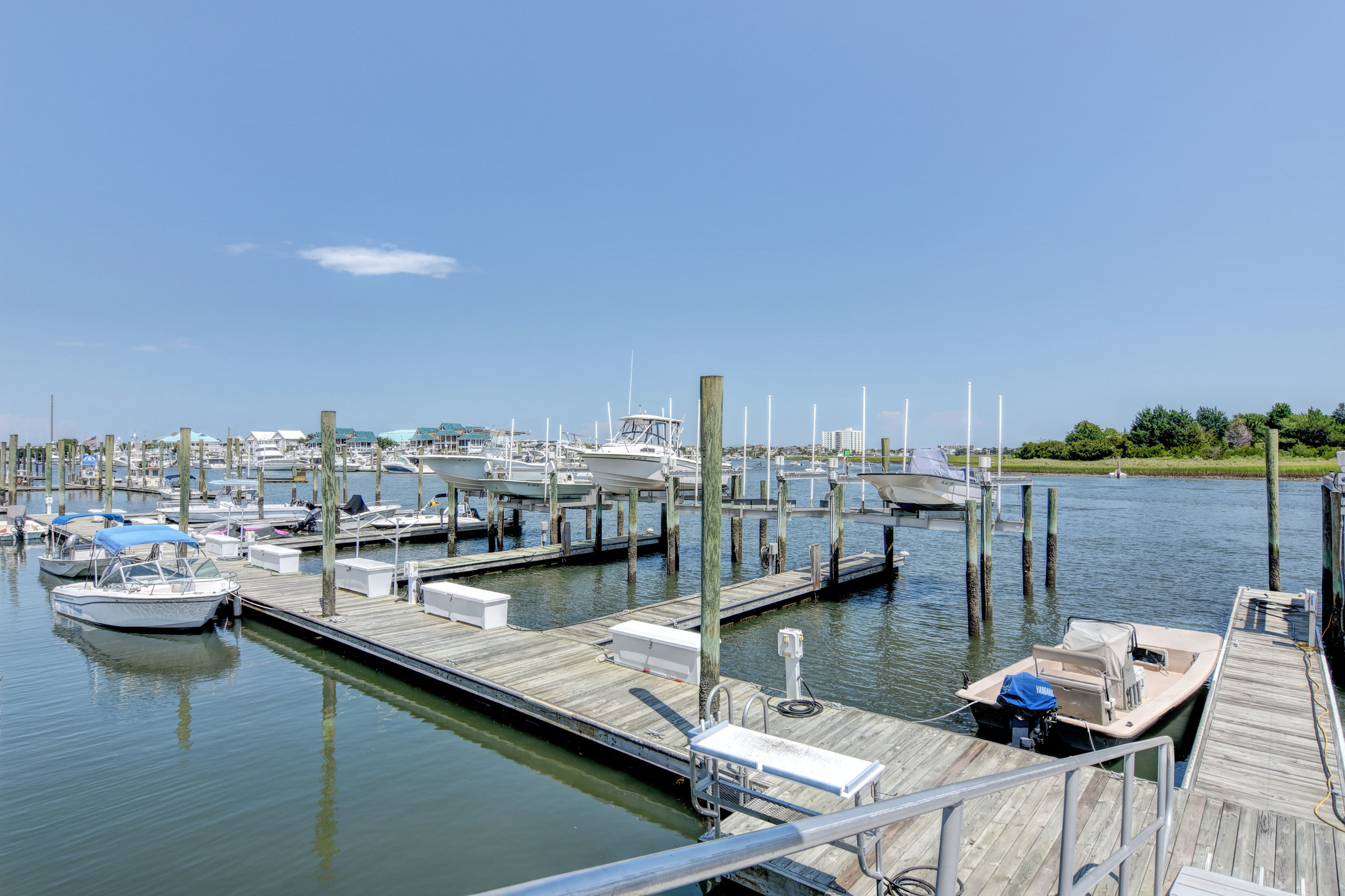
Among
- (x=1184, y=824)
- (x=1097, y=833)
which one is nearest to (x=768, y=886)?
(x=1097, y=833)

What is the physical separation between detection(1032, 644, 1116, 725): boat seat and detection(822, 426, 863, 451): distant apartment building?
10966 mm

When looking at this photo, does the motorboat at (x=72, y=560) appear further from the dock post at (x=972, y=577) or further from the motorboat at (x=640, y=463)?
the dock post at (x=972, y=577)

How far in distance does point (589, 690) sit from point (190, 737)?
19.8 feet

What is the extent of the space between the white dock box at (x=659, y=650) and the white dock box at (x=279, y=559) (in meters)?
13.4

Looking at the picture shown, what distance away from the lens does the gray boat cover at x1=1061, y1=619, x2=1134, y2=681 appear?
10297mm

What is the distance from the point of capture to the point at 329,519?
583 inches

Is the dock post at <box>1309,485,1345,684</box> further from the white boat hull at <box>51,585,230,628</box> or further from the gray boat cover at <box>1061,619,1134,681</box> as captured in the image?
the white boat hull at <box>51,585,230,628</box>

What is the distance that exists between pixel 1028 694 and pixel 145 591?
716 inches

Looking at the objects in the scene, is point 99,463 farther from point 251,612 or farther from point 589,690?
point 589,690

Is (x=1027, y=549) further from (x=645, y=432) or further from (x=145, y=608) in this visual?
(x=145, y=608)

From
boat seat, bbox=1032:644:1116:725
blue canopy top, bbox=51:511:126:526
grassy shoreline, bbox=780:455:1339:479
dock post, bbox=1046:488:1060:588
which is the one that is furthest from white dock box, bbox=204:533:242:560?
grassy shoreline, bbox=780:455:1339:479

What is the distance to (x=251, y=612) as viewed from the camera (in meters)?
17.6

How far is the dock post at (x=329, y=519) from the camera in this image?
583 inches

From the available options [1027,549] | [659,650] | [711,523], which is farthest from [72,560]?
[1027,549]
